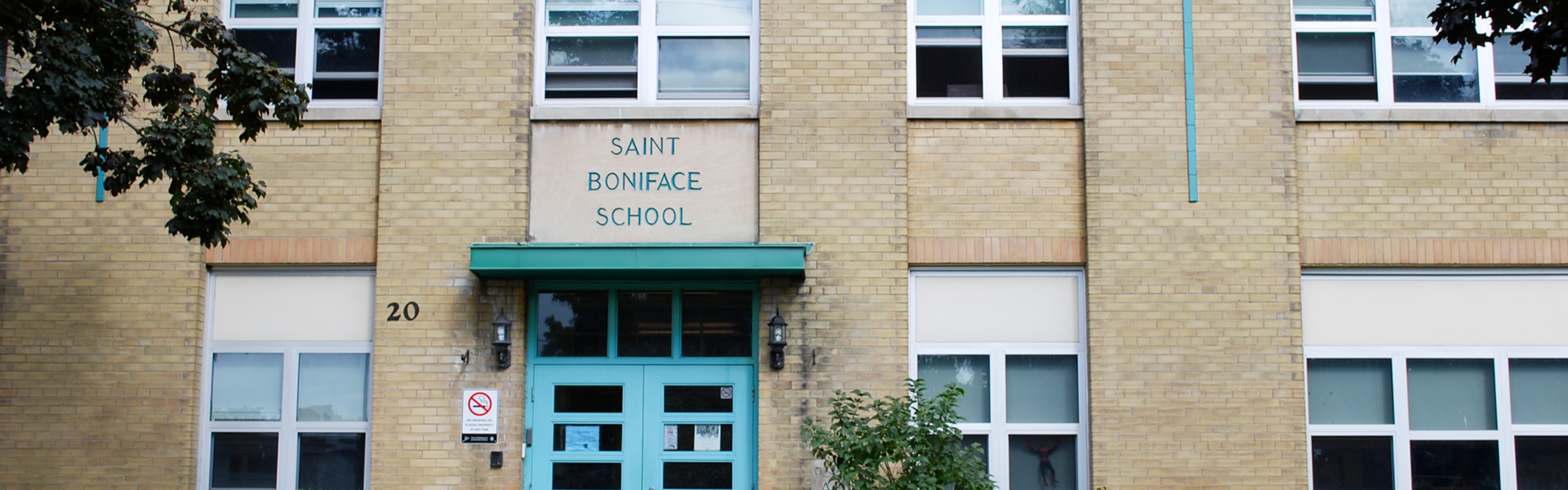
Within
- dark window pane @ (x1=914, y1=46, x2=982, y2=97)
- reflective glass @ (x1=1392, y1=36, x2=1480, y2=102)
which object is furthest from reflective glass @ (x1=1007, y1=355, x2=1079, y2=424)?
reflective glass @ (x1=1392, y1=36, x2=1480, y2=102)

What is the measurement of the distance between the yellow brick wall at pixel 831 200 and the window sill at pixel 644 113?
0.79 ft

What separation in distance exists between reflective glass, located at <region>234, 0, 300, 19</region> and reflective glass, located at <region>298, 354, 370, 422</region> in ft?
9.89

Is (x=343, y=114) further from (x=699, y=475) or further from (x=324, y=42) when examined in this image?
(x=699, y=475)

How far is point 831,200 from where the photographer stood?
9219 millimetres

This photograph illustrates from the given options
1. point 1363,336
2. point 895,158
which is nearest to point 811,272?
point 895,158

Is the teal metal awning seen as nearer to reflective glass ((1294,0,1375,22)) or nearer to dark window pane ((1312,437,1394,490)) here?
dark window pane ((1312,437,1394,490))

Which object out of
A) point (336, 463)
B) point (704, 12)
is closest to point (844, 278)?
point (704, 12)

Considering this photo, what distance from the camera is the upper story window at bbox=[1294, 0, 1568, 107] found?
9500 millimetres

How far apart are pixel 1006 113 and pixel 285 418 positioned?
6.53 meters

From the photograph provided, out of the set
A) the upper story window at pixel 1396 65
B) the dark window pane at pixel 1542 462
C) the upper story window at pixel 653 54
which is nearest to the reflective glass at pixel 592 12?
the upper story window at pixel 653 54

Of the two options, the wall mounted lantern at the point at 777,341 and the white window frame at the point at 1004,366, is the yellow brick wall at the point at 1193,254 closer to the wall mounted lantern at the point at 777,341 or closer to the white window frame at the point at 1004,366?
the white window frame at the point at 1004,366

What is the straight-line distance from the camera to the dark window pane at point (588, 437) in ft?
30.5

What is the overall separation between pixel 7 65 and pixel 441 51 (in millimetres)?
3564

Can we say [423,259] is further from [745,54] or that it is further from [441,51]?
[745,54]
